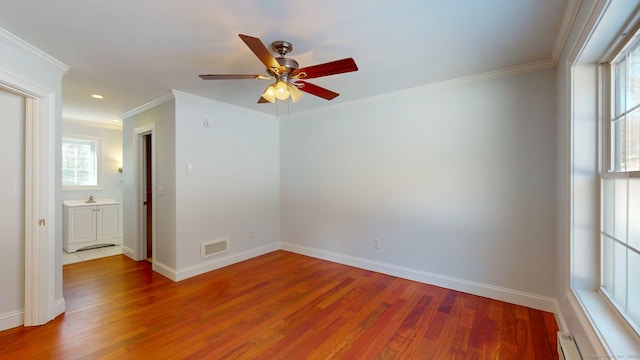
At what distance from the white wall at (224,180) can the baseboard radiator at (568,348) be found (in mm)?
3552

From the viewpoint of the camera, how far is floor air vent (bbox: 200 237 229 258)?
352 cm

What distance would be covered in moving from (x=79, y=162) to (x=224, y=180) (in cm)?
354

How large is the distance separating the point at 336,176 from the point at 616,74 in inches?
112

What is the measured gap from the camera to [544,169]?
8.02ft

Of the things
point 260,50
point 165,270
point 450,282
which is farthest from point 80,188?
point 450,282

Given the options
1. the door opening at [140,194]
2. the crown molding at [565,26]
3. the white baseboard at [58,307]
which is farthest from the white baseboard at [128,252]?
the crown molding at [565,26]

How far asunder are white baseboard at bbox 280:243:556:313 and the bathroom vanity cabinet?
3.73 meters

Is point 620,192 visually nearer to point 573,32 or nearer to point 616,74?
point 616,74

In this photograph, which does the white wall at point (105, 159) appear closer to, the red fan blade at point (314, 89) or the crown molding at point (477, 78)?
the crown molding at point (477, 78)

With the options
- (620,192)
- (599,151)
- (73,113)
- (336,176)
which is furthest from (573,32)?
(73,113)

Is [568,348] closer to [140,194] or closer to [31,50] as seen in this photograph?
[31,50]

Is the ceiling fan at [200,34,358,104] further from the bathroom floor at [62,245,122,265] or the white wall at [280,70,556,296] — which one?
the bathroom floor at [62,245,122,265]

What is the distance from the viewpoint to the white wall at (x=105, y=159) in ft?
16.5

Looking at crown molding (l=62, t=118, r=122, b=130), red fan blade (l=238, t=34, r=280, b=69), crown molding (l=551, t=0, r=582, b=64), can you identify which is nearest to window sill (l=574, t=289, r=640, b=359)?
crown molding (l=551, t=0, r=582, b=64)
